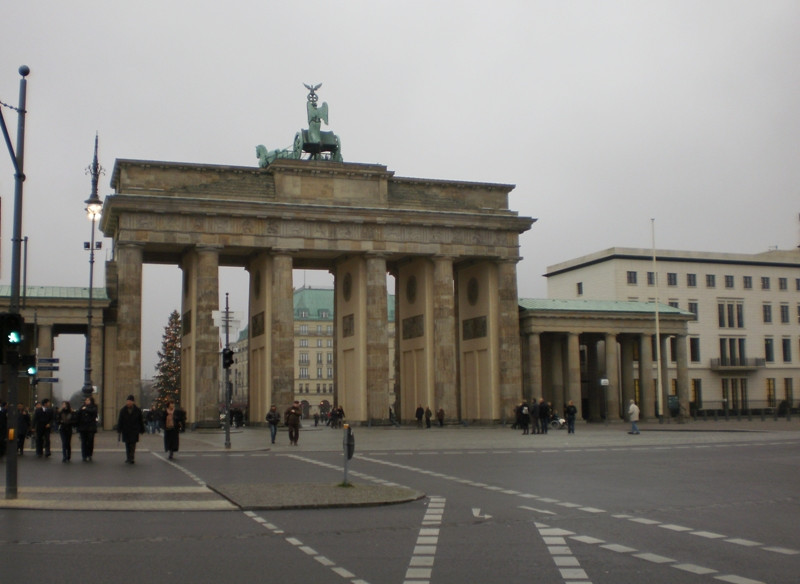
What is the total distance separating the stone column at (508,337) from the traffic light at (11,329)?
5170 cm

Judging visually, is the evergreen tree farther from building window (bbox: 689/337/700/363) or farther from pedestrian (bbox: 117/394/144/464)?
pedestrian (bbox: 117/394/144/464)

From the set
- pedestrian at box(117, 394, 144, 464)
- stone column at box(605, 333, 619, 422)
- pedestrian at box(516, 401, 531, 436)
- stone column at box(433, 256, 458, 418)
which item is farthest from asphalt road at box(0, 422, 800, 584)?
stone column at box(605, 333, 619, 422)

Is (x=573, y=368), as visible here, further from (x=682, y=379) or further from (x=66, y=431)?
(x=66, y=431)

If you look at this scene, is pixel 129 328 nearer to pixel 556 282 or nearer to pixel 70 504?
pixel 70 504

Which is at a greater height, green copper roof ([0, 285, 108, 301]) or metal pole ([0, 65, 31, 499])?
green copper roof ([0, 285, 108, 301])

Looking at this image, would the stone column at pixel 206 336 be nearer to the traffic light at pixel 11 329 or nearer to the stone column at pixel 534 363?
the stone column at pixel 534 363

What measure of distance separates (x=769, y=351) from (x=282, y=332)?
5642 centimetres

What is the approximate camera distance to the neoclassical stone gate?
195 ft

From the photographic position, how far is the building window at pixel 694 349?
92.2m

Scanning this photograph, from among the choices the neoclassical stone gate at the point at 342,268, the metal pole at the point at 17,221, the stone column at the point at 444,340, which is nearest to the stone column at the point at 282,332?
the neoclassical stone gate at the point at 342,268

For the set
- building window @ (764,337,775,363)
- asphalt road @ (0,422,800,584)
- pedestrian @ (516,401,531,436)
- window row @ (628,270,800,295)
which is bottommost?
asphalt road @ (0,422,800,584)

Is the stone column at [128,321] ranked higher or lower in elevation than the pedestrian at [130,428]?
higher

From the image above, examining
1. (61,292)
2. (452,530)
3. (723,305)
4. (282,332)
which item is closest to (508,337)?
(282,332)

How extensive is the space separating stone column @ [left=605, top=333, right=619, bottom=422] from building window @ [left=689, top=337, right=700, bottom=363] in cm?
2107
